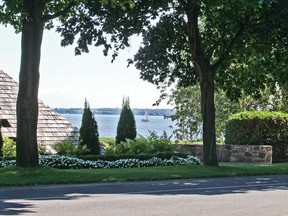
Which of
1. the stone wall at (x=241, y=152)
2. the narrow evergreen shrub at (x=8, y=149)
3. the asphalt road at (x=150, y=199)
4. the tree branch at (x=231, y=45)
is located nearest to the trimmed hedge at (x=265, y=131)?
the stone wall at (x=241, y=152)

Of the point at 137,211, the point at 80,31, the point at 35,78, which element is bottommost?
the point at 137,211

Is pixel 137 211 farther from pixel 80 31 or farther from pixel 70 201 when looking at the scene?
pixel 80 31

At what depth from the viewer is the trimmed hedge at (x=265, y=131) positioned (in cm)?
3059

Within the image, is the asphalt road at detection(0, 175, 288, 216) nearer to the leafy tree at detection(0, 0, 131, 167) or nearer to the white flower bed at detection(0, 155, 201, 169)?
the leafy tree at detection(0, 0, 131, 167)

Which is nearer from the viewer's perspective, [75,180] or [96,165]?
[75,180]

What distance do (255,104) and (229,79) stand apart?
54.9 ft

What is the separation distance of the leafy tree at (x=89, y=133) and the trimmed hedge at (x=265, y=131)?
8.07 metres

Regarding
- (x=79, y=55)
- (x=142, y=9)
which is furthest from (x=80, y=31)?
(x=142, y=9)

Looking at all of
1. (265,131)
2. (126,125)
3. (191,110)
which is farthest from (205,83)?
(191,110)

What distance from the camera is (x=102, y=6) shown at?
21.4 metres

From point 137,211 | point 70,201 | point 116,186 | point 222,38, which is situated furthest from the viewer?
point 222,38

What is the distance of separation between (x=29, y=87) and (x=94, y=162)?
17.5ft

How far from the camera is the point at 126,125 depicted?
3042 centimetres

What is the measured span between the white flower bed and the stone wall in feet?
22.5
